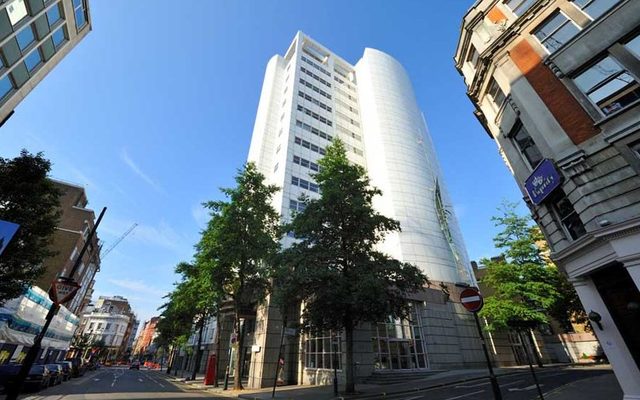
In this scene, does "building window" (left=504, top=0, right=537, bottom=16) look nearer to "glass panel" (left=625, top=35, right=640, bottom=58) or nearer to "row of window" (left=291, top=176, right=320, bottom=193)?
"glass panel" (left=625, top=35, right=640, bottom=58)

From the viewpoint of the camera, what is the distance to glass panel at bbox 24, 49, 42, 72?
20.8 m

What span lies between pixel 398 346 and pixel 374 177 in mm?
24912

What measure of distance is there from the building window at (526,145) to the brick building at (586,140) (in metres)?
0.05

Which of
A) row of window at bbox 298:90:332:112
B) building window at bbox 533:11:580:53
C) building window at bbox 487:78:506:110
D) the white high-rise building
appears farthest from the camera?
row of window at bbox 298:90:332:112

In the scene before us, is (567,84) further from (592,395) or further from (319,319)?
(319,319)

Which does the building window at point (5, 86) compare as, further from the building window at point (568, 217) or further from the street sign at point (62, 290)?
the building window at point (568, 217)

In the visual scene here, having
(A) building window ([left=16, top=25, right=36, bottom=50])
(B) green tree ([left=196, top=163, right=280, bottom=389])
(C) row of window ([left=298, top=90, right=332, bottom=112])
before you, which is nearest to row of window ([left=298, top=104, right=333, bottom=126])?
(C) row of window ([left=298, top=90, right=332, bottom=112])

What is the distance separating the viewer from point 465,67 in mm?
17453

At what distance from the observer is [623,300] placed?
8734mm

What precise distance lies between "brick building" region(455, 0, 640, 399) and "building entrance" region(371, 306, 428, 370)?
15.8 meters

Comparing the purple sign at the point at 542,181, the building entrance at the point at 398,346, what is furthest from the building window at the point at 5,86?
the building entrance at the point at 398,346

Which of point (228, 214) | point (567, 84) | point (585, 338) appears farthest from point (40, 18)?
point (585, 338)

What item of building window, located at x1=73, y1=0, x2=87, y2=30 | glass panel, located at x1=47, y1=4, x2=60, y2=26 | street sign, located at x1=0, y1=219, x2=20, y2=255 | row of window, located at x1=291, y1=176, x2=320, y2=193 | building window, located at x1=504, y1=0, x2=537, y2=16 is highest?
building window, located at x1=73, y1=0, x2=87, y2=30

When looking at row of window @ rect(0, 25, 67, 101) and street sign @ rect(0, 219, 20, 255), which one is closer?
street sign @ rect(0, 219, 20, 255)
